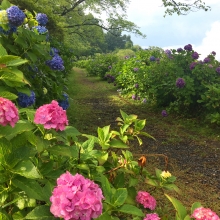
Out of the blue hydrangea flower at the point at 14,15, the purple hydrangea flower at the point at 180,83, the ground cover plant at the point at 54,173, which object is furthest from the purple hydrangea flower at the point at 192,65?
the ground cover plant at the point at 54,173

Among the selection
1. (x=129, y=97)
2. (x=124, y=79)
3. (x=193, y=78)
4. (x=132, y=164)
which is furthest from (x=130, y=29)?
(x=132, y=164)

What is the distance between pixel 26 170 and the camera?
1091 mm

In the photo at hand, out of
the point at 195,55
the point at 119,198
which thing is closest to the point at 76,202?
the point at 119,198

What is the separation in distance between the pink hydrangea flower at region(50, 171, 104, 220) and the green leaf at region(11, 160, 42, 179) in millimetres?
134

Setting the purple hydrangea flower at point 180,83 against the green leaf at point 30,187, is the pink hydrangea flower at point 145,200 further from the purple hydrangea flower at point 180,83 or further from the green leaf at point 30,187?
the purple hydrangea flower at point 180,83

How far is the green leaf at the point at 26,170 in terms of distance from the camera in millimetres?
1068

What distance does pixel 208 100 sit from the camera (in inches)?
249

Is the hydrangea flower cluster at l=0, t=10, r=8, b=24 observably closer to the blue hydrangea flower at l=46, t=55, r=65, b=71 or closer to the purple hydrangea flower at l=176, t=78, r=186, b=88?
the blue hydrangea flower at l=46, t=55, r=65, b=71

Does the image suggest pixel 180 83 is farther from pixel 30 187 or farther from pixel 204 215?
pixel 30 187

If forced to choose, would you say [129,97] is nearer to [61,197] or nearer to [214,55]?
[214,55]

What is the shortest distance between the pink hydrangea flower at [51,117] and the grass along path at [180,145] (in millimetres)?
2171

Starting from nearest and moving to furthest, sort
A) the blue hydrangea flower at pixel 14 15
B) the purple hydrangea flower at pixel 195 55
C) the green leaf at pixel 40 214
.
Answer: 1. the green leaf at pixel 40 214
2. the blue hydrangea flower at pixel 14 15
3. the purple hydrangea flower at pixel 195 55

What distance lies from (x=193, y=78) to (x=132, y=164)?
17.8 ft

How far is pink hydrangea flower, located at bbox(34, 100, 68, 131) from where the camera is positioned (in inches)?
48.4
